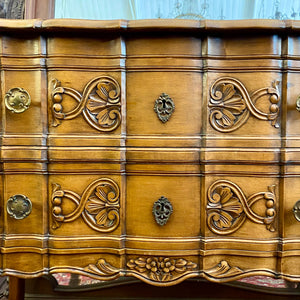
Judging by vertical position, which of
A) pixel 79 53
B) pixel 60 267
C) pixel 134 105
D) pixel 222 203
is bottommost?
pixel 60 267

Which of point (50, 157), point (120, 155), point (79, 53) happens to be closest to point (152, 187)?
point (120, 155)

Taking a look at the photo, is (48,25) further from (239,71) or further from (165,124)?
(239,71)

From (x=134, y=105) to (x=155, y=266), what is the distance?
40 cm

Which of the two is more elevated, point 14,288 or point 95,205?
point 95,205

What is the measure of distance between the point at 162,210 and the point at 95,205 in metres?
0.17

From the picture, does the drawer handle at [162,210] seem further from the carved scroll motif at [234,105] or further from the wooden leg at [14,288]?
the wooden leg at [14,288]

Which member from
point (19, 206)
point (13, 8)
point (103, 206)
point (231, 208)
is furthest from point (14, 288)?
point (13, 8)

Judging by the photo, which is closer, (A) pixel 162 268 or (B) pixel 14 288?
(A) pixel 162 268

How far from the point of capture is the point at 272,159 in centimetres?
64

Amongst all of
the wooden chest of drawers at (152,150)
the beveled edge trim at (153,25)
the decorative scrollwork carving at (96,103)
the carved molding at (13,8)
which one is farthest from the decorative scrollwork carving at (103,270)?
the carved molding at (13,8)

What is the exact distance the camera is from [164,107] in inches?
25.9

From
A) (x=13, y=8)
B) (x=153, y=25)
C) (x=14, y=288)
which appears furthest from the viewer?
(x=13, y=8)

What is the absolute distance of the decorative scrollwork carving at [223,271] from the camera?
0.67m

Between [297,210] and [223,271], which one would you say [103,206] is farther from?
[297,210]
